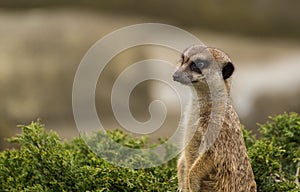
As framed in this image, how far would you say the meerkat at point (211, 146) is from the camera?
2160mm

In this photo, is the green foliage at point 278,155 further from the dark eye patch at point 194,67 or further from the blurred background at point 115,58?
the blurred background at point 115,58

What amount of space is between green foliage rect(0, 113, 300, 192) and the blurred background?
111 inches

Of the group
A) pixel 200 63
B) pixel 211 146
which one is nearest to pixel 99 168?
pixel 211 146

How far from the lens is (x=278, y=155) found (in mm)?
2602

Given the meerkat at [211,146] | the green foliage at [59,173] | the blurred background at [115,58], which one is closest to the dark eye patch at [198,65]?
the meerkat at [211,146]

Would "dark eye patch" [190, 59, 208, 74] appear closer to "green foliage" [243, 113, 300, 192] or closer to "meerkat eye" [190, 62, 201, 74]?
"meerkat eye" [190, 62, 201, 74]

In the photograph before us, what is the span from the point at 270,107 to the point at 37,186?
13.1 ft

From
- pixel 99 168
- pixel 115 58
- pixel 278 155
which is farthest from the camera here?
pixel 115 58

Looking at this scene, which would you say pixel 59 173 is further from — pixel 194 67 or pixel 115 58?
pixel 115 58

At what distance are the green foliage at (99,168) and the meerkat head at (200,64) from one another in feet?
1.52

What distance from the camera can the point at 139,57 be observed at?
6.11 meters

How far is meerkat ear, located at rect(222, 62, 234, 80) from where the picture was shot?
221cm

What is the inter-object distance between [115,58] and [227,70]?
3.86 meters

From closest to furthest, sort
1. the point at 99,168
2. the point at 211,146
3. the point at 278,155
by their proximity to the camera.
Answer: the point at 211,146 → the point at 99,168 → the point at 278,155
